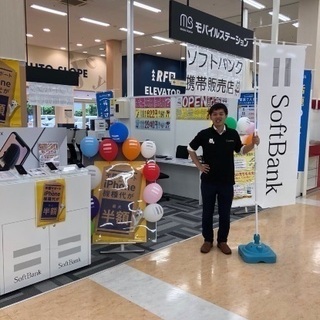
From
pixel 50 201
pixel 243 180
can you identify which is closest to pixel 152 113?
pixel 243 180

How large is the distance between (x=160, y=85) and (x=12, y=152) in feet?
42.1

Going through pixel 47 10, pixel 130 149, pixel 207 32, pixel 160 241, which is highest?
pixel 47 10

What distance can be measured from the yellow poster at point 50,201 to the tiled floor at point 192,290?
0.57 meters

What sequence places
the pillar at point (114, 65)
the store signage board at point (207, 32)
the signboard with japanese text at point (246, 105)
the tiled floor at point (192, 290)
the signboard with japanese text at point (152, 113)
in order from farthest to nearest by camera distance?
the pillar at point (114, 65) → the signboard with japanese text at point (152, 113) → the signboard with japanese text at point (246, 105) → the store signage board at point (207, 32) → the tiled floor at point (192, 290)

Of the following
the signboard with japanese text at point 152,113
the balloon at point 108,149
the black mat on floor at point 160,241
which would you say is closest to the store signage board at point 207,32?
the balloon at point 108,149

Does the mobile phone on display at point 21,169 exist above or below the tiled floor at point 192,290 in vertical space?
above

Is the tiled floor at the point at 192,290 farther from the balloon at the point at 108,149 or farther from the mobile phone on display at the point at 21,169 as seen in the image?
the balloon at the point at 108,149

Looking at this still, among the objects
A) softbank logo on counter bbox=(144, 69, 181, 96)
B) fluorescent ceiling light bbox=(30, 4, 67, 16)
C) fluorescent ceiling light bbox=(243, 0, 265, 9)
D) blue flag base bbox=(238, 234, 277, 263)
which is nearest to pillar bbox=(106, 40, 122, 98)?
softbank logo on counter bbox=(144, 69, 181, 96)

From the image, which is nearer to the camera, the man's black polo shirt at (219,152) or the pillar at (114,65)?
the man's black polo shirt at (219,152)

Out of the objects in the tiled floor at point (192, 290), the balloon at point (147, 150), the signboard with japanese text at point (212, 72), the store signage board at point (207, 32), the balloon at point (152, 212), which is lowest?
the tiled floor at point (192, 290)

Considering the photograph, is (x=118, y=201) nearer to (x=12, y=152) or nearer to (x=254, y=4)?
(x=12, y=152)

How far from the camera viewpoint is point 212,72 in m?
3.77

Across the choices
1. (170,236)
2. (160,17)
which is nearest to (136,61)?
(160,17)

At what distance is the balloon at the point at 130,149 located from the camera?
12.1 ft
